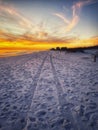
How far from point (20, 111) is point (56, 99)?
1942 mm

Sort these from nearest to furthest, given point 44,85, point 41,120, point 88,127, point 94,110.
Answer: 1. point 88,127
2. point 41,120
3. point 94,110
4. point 44,85

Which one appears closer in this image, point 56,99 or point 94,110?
point 94,110

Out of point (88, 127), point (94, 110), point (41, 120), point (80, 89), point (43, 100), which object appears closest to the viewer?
point (88, 127)

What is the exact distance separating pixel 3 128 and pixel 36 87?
4033 millimetres

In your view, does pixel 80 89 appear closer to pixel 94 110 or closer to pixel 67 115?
pixel 94 110

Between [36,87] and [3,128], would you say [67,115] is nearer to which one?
[3,128]

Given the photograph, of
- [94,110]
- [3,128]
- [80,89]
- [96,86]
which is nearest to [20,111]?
[3,128]

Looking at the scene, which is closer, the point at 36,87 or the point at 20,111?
the point at 20,111

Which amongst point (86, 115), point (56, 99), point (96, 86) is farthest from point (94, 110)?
point (96, 86)

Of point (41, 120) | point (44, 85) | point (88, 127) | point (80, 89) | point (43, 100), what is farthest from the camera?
point (44, 85)

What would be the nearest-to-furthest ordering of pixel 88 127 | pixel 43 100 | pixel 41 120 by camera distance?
pixel 88 127 → pixel 41 120 → pixel 43 100

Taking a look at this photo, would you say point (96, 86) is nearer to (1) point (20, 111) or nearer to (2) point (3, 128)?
(1) point (20, 111)

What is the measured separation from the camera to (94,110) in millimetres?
5816

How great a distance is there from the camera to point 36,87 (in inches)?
343
